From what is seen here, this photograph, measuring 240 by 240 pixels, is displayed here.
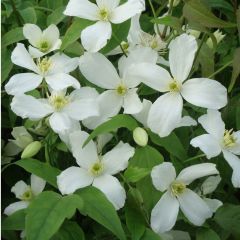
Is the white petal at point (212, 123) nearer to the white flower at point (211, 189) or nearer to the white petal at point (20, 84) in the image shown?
the white flower at point (211, 189)

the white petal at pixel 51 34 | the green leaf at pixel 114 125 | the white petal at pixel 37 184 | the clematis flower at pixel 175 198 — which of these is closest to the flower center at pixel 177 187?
the clematis flower at pixel 175 198

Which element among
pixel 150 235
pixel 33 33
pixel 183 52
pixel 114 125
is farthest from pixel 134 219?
pixel 33 33

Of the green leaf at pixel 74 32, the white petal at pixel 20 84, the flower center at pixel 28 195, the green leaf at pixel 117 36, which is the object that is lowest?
the flower center at pixel 28 195

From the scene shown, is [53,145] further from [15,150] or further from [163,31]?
[163,31]

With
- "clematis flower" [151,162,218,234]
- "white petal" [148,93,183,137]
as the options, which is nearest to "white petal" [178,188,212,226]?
"clematis flower" [151,162,218,234]

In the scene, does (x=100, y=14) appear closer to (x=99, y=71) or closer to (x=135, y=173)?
(x=99, y=71)

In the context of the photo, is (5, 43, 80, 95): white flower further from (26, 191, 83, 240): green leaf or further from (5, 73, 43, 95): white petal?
(26, 191, 83, 240): green leaf

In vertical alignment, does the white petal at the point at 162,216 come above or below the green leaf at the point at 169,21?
below
